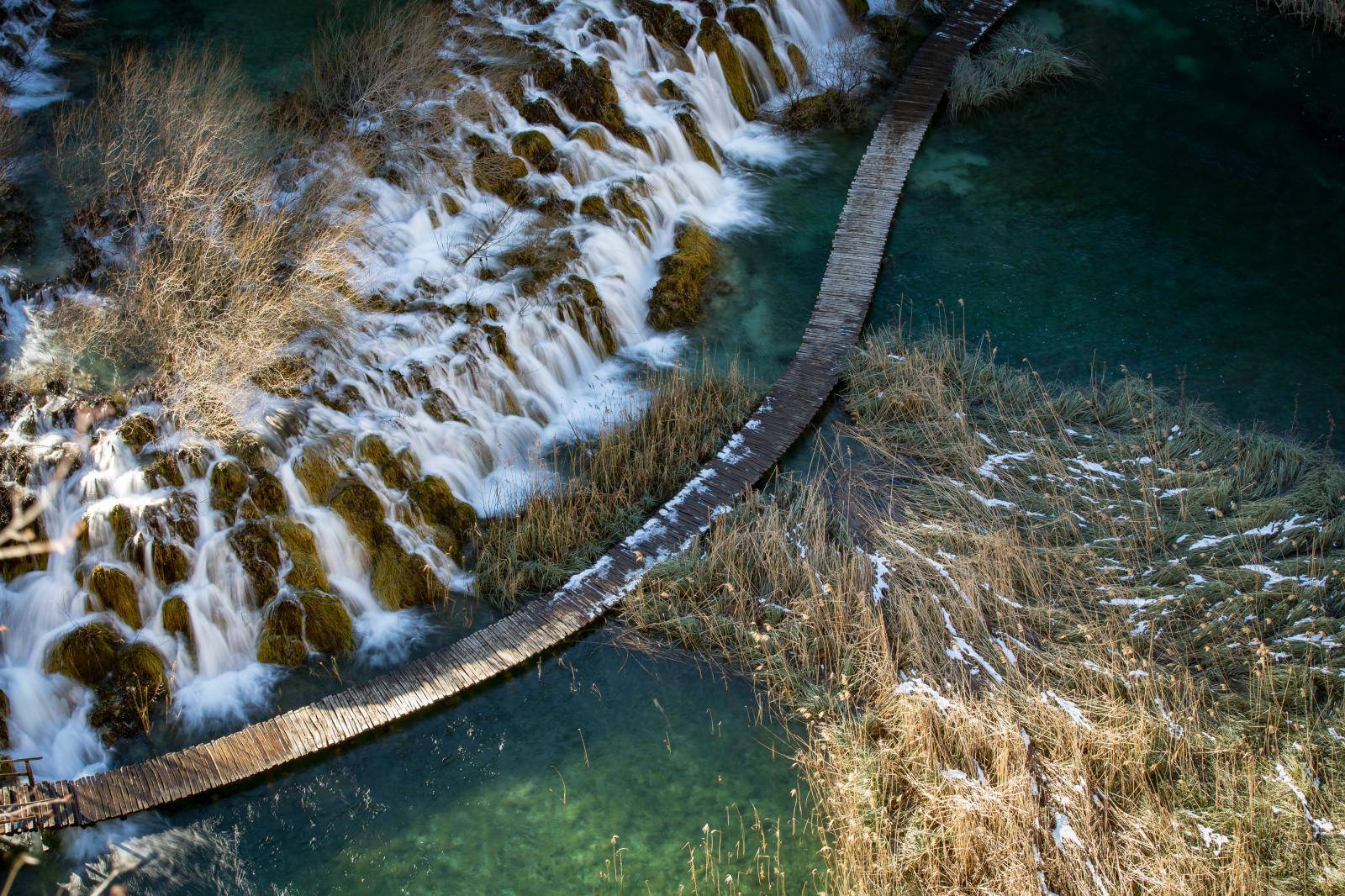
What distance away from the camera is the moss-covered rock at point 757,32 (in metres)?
14.5

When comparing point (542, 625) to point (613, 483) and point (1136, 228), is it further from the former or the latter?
point (1136, 228)

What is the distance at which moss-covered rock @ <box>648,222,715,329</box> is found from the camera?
11516 mm

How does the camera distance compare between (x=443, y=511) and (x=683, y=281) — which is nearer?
(x=443, y=511)

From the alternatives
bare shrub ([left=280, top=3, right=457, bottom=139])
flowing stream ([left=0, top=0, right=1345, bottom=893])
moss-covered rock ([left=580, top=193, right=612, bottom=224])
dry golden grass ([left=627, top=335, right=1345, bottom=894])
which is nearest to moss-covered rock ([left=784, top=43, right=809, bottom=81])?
flowing stream ([left=0, top=0, right=1345, bottom=893])

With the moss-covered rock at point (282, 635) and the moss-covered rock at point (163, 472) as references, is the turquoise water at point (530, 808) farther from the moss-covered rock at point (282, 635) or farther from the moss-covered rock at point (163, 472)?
the moss-covered rock at point (163, 472)

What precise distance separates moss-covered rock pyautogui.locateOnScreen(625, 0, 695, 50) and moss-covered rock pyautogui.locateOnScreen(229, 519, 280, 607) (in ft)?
25.1

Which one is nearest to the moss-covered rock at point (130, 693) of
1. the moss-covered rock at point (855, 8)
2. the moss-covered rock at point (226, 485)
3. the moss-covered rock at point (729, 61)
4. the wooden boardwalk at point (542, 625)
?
the wooden boardwalk at point (542, 625)

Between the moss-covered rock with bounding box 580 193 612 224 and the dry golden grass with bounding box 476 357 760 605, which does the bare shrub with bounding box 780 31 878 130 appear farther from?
the dry golden grass with bounding box 476 357 760 605

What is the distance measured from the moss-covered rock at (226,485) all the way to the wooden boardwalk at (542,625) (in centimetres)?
175

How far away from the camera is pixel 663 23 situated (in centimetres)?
1391

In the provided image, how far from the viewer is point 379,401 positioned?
32.6 ft

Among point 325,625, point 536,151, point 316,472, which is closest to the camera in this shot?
point 325,625

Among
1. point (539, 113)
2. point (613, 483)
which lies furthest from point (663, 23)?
point (613, 483)

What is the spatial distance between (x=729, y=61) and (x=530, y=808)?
30.7 feet
